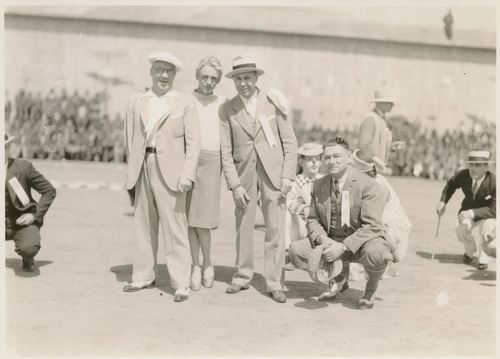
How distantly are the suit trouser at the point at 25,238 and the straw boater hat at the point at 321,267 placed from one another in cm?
249

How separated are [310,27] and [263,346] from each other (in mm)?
20041

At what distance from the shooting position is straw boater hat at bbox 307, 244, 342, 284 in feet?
16.8

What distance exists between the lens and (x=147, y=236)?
18.8 ft

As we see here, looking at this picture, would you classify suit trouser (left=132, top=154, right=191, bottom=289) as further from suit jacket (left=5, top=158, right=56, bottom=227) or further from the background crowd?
the background crowd

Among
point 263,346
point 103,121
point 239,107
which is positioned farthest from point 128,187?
point 103,121

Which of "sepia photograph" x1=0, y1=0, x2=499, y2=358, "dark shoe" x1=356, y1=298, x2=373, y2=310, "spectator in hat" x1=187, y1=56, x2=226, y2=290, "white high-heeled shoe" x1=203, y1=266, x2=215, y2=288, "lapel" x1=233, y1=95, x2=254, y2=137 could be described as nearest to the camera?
A: "sepia photograph" x1=0, y1=0, x2=499, y2=358

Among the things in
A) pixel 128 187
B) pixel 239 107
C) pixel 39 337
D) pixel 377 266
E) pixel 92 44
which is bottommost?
pixel 39 337

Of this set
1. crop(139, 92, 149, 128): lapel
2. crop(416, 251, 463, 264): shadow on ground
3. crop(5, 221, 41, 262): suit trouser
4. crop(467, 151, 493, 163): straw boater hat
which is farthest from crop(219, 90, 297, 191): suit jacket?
crop(416, 251, 463, 264): shadow on ground

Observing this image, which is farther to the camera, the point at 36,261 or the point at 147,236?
the point at 36,261

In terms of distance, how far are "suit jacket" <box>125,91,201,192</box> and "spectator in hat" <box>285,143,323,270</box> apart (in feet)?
3.83

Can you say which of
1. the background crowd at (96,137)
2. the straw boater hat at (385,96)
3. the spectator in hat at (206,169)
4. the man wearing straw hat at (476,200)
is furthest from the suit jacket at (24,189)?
the background crowd at (96,137)

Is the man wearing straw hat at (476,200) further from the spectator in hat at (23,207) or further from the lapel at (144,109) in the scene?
the spectator in hat at (23,207)

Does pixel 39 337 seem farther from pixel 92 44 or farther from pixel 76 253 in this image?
pixel 92 44

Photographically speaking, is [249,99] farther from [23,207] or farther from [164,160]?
[23,207]
